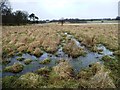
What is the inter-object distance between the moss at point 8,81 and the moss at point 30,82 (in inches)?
10.6

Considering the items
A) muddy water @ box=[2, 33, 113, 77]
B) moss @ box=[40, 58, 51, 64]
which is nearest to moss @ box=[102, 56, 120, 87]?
muddy water @ box=[2, 33, 113, 77]

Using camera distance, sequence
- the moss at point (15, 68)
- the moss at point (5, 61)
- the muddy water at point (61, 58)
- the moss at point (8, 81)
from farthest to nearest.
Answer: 1. the moss at point (5, 61)
2. the muddy water at point (61, 58)
3. the moss at point (15, 68)
4. the moss at point (8, 81)

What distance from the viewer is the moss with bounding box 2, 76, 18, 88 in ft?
34.3

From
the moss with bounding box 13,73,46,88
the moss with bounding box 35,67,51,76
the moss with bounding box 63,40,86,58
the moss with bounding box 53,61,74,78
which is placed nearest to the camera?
the moss with bounding box 13,73,46,88

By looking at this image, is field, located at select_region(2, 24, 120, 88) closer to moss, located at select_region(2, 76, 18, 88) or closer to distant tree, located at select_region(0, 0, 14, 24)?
moss, located at select_region(2, 76, 18, 88)

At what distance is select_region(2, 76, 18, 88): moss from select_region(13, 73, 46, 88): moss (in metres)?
0.27

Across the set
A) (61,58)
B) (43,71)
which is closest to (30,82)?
(43,71)

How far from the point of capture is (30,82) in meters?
10.4

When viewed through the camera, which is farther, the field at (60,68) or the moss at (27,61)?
the moss at (27,61)

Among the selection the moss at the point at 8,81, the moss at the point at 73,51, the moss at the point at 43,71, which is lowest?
the moss at the point at 8,81

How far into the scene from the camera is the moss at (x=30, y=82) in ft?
33.4

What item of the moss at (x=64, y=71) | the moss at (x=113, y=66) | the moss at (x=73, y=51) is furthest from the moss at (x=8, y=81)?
the moss at (x=73, y=51)

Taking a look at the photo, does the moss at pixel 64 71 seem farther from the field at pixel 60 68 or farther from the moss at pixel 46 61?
the moss at pixel 46 61

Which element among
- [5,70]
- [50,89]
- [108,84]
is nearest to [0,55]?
[5,70]
